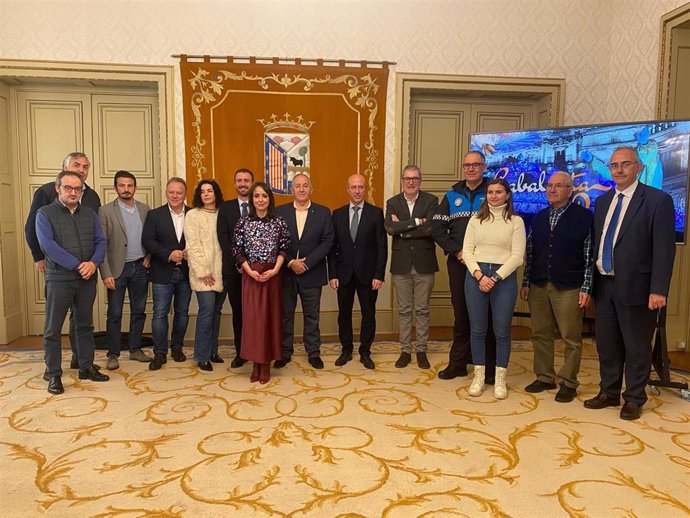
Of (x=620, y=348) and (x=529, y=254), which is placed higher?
(x=529, y=254)

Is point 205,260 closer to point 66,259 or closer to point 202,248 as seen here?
point 202,248

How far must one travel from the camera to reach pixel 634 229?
9.94 ft

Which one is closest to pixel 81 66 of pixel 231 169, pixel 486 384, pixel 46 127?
pixel 46 127

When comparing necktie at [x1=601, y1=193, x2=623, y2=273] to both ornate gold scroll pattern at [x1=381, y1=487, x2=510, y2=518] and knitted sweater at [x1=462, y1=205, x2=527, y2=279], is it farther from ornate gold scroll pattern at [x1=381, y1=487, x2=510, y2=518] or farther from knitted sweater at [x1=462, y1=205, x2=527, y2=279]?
ornate gold scroll pattern at [x1=381, y1=487, x2=510, y2=518]

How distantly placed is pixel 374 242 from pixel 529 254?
3.77 feet

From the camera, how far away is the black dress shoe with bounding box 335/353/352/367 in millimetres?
4098

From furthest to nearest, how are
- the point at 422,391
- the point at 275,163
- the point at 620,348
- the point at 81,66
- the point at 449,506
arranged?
the point at 275,163
the point at 81,66
the point at 422,391
the point at 620,348
the point at 449,506

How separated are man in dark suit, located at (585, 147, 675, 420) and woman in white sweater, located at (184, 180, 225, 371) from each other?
265 centimetres

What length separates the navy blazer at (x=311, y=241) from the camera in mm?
3943

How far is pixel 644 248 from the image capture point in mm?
3021

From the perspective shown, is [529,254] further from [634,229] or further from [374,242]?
[374,242]

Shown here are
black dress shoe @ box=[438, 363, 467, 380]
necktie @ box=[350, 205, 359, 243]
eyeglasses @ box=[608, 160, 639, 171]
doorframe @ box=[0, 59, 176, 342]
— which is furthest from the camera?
doorframe @ box=[0, 59, 176, 342]

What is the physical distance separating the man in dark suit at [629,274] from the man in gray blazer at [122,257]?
330 centimetres

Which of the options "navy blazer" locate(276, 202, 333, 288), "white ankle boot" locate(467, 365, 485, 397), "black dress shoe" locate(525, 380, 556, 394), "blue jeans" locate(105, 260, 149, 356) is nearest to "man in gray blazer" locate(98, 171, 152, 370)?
"blue jeans" locate(105, 260, 149, 356)
